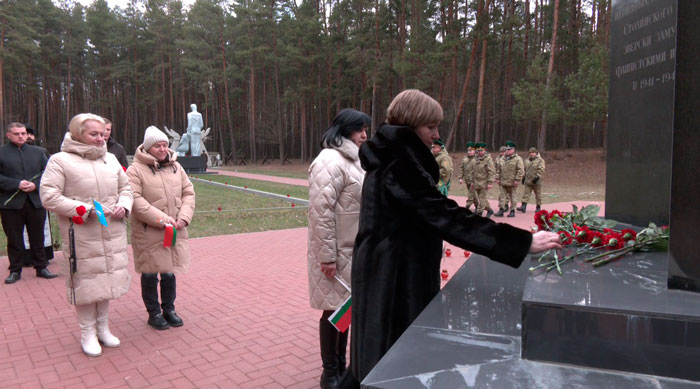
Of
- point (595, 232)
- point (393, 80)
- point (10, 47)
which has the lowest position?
point (595, 232)

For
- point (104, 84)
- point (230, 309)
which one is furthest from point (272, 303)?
point (104, 84)

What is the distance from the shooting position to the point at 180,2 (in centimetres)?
4434

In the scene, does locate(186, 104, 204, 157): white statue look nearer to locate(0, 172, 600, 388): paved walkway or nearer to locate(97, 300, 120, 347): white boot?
locate(0, 172, 600, 388): paved walkway

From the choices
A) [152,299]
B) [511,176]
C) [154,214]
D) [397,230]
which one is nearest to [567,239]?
[397,230]

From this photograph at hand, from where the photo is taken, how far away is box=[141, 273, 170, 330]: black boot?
4.20m

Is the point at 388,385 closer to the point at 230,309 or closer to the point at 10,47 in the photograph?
the point at 230,309

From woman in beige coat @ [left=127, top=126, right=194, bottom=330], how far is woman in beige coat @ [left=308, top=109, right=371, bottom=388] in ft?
5.40

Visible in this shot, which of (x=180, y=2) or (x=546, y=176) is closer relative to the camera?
(x=546, y=176)

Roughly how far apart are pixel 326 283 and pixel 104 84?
182ft

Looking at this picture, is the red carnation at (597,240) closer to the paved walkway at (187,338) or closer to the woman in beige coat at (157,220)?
the paved walkway at (187,338)

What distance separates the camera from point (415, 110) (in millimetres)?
2129

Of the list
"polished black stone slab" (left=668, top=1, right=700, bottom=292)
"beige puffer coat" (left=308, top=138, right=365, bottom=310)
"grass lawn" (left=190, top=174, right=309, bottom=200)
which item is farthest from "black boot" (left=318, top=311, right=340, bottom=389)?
"grass lawn" (left=190, top=174, right=309, bottom=200)

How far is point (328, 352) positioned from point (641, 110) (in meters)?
2.74

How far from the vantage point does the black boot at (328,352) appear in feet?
10.1
